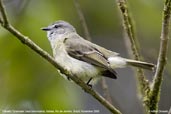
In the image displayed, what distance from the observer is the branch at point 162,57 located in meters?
2.25

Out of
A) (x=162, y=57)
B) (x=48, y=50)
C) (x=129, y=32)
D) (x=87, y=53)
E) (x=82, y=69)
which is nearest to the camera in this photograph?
(x=162, y=57)

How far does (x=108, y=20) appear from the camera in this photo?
156 inches

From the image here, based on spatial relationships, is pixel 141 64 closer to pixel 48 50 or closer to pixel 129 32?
pixel 129 32

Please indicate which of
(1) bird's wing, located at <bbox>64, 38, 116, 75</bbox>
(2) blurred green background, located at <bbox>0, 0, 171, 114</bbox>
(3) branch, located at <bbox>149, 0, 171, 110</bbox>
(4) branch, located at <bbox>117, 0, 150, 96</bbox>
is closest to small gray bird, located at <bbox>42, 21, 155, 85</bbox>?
(1) bird's wing, located at <bbox>64, 38, 116, 75</bbox>

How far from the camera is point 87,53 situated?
3408 mm

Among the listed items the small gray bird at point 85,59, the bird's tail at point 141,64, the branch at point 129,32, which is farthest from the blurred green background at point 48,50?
the branch at point 129,32

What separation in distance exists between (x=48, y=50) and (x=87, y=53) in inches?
14.0

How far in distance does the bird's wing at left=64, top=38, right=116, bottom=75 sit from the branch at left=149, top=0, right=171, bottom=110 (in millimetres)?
673

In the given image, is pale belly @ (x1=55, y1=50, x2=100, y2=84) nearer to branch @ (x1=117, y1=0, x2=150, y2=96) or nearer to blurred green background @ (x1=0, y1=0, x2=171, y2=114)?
blurred green background @ (x1=0, y1=0, x2=171, y2=114)

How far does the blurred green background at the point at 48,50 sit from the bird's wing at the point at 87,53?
202 mm

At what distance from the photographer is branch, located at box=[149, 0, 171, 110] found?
225 cm

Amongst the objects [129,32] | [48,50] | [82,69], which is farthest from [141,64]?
[48,50]

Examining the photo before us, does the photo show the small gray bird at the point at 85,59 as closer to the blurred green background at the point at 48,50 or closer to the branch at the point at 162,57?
the blurred green background at the point at 48,50

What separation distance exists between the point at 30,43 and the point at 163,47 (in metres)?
0.66
